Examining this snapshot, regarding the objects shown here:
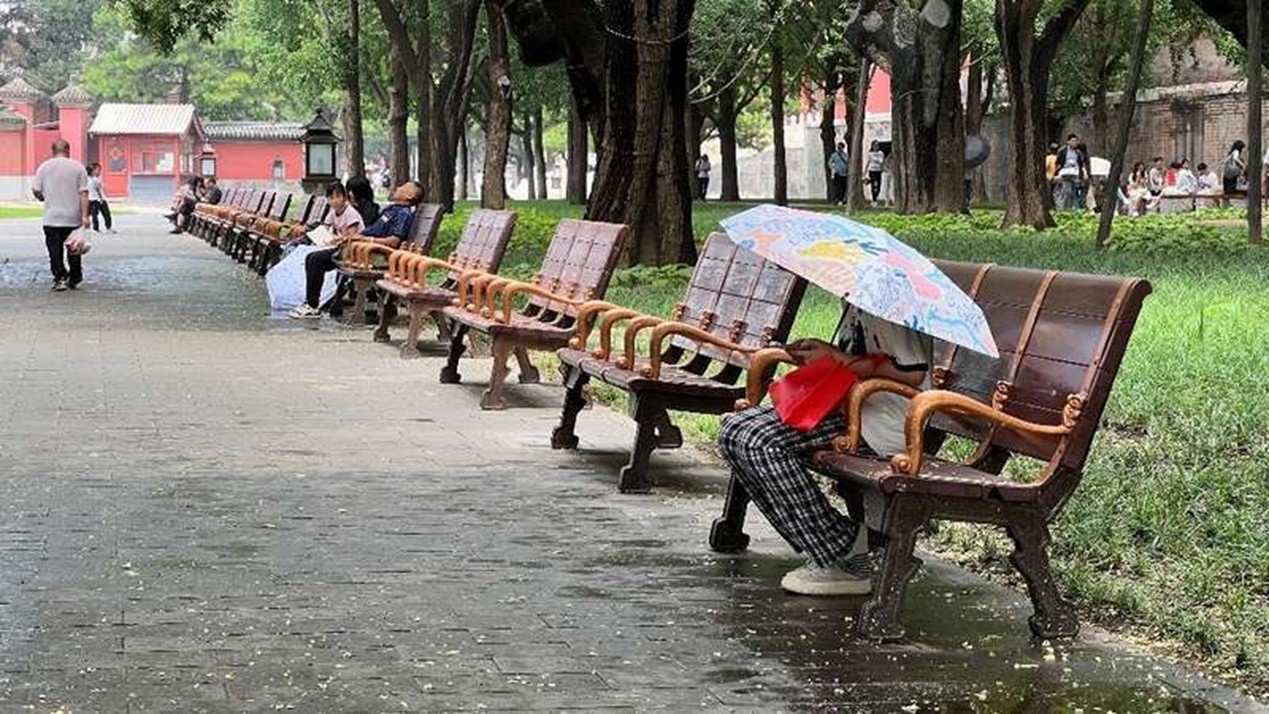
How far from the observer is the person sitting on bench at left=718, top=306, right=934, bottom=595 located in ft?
21.0

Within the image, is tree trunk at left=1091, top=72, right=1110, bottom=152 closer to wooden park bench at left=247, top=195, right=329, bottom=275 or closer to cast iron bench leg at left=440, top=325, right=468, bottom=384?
wooden park bench at left=247, top=195, right=329, bottom=275

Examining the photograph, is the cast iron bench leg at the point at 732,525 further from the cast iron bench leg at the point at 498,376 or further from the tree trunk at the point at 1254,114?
the tree trunk at the point at 1254,114

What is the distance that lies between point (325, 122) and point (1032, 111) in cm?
1137

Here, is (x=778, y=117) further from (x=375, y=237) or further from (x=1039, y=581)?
(x=1039, y=581)

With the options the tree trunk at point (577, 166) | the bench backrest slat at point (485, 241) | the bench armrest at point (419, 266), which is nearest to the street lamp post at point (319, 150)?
the tree trunk at point (577, 166)

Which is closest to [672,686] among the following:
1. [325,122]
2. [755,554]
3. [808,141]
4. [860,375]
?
[860,375]

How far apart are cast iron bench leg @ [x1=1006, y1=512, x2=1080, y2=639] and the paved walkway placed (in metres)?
0.09

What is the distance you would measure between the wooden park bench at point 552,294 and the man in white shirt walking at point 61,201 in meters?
Answer: 10.9

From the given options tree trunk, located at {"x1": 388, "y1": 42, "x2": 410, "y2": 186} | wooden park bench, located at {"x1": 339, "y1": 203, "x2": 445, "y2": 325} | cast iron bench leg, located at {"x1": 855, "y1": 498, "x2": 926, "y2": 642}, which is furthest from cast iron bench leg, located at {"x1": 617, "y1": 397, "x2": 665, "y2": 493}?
tree trunk, located at {"x1": 388, "y1": 42, "x2": 410, "y2": 186}

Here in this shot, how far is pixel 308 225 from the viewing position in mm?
21500

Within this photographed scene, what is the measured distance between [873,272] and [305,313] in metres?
12.8

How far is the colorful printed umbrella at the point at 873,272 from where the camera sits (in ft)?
19.1

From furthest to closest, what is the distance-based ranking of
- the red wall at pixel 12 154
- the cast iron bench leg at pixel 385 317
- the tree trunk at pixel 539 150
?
the red wall at pixel 12 154
the tree trunk at pixel 539 150
the cast iron bench leg at pixel 385 317

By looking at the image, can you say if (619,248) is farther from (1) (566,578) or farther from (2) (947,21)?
(2) (947,21)
